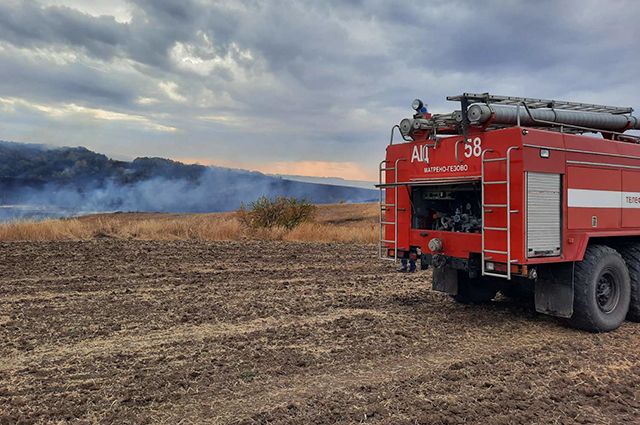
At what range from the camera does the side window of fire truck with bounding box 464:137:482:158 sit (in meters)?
6.75

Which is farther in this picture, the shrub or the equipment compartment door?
the shrub

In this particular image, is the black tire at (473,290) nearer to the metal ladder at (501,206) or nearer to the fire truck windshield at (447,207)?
the fire truck windshield at (447,207)

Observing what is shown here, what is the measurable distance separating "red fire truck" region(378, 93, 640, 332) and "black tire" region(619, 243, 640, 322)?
0.01m

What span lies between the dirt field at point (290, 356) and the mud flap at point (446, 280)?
35 centimetres

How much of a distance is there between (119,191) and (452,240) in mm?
36730

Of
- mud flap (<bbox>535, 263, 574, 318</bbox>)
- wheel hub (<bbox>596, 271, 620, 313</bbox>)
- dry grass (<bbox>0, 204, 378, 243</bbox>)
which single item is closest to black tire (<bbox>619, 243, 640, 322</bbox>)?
wheel hub (<bbox>596, 271, 620, 313</bbox>)

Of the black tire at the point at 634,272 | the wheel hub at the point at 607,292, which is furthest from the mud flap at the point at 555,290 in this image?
the black tire at the point at 634,272

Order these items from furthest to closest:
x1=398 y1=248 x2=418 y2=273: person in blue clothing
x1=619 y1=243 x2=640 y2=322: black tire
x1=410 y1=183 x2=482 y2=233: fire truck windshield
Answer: x1=398 y1=248 x2=418 y2=273: person in blue clothing, x1=619 y1=243 x2=640 y2=322: black tire, x1=410 y1=183 x2=482 y2=233: fire truck windshield

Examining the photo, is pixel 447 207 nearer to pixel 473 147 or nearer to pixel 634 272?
pixel 473 147

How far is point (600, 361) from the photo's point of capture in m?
5.67

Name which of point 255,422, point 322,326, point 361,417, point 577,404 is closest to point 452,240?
point 322,326

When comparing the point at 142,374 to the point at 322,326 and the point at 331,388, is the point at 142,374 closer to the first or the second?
the point at 331,388

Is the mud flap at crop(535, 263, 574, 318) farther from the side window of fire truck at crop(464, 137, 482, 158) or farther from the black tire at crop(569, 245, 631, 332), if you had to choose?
the side window of fire truck at crop(464, 137, 482, 158)

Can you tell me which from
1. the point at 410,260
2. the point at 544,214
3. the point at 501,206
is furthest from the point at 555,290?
the point at 410,260
